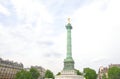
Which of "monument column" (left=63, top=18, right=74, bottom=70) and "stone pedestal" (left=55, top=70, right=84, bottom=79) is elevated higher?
"monument column" (left=63, top=18, right=74, bottom=70)

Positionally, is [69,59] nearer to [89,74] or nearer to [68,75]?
[68,75]

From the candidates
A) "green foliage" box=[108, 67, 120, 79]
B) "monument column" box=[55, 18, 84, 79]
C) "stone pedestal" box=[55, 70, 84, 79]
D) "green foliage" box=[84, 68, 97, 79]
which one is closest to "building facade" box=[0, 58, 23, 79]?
"green foliage" box=[84, 68, 97, 79]

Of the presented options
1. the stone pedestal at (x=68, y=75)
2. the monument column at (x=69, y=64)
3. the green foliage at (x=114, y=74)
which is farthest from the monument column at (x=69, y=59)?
the green foliage at (x=114, y=74)

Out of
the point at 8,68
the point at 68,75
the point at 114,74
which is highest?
the point at 8,68

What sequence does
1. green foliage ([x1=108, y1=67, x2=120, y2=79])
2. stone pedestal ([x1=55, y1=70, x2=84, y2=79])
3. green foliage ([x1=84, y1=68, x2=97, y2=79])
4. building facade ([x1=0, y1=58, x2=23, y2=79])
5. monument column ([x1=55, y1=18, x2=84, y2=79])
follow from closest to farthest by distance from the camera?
stone pedestal ([x1=55, y1=70, x2=84, y2=79])
monument column ([x1=55, y1=18, x2=84, y2=79])
green foliage ([x1=108, y1=67, x2=120, y2=79])
green foliage ([x1=84, y1=68, x2=97, y2=79])
building facade ([x1=0, y1=58, x2=23, y2=79])

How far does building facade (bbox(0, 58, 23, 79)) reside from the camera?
115m

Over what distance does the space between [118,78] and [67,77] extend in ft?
96.0

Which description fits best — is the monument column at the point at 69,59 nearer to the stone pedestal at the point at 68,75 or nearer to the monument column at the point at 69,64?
the monument column at the point at 69,64

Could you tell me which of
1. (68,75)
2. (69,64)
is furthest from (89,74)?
(68,75)

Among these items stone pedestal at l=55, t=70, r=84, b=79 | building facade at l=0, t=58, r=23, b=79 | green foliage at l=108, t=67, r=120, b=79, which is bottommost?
stone pedestal at l=55, t=70, r=84, b=79

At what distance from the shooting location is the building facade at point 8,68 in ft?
377

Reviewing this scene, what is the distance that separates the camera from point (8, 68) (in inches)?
4781

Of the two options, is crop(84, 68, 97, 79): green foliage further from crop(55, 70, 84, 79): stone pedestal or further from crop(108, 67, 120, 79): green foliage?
crop(55, 70, 84, 79): stone pedestal

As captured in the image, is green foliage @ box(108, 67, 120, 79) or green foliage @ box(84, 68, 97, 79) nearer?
green foliage @ box(108, 67, 120, 79)
